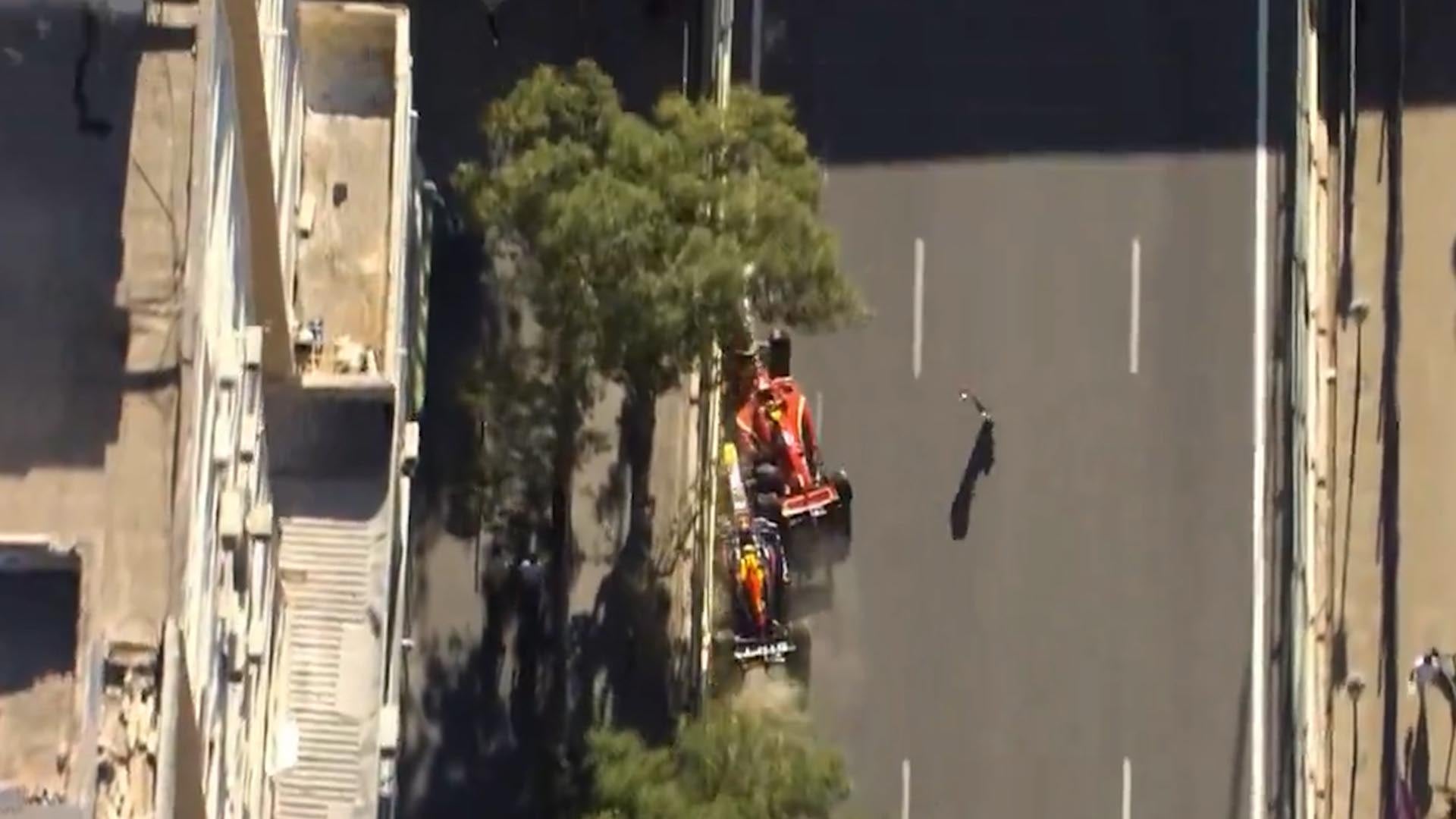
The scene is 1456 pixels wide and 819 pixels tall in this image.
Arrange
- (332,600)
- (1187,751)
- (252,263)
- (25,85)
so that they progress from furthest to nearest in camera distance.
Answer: (1187,751), (332,600), (252,263), (25,85)

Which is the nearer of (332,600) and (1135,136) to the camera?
(332,600)

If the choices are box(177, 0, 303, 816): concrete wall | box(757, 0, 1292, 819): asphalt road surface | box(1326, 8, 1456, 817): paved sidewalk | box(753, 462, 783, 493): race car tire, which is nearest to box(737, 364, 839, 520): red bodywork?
box(753, 462, 783, 493): race car tire

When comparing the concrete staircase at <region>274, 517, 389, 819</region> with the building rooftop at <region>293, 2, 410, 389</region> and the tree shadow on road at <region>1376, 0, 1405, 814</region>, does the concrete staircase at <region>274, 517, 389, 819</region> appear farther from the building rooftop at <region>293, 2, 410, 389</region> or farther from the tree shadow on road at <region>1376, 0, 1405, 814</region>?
the tree shadow on road at <region>1376, 0, 1405, 814</region>

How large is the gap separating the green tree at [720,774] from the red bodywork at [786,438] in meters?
4.65

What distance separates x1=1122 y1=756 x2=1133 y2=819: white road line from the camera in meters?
33.3

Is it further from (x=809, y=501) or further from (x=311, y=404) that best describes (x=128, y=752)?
(x=809, y=501)

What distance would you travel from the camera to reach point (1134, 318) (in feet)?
111

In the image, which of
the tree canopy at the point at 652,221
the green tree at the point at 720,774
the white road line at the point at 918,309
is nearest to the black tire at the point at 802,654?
the green tree at the point at 720,774

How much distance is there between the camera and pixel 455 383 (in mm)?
34375

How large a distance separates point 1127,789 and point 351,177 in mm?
16756

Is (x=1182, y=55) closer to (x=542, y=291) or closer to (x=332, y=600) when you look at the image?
(x=542, y=291)

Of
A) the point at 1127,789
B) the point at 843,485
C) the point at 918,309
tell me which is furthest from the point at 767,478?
the point at 1127,789

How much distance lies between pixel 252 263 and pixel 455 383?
9.17 metres

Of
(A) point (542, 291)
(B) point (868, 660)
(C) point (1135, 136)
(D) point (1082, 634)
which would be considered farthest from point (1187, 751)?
(A) point (542, 291)
